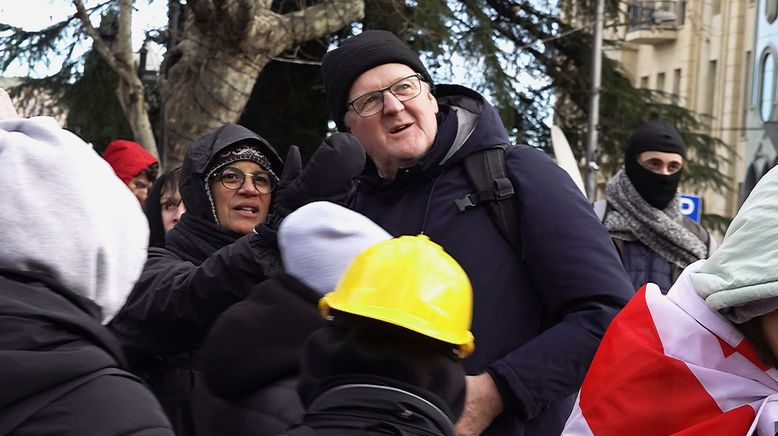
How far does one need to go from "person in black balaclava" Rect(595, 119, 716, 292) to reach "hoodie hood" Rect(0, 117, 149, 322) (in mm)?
4211

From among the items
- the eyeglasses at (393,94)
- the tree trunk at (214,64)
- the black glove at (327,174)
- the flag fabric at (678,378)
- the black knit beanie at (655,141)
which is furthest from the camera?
the tree trunk at (214,64)

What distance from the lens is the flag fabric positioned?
273 cm

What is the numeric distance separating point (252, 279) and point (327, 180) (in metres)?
0.35

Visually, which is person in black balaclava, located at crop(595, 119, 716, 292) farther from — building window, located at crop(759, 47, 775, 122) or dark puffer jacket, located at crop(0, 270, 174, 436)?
building window, located at crop(759, 47, 775, 122)

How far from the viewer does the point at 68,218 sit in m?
2.23

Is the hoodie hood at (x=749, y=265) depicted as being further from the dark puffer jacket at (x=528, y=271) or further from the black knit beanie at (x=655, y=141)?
the black knit beanie at (x=655, y=141)

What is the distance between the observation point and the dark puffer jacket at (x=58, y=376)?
201 cm

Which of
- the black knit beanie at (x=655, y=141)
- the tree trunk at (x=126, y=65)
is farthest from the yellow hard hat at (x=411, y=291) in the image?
the tree trunk at (x=126, y=65)

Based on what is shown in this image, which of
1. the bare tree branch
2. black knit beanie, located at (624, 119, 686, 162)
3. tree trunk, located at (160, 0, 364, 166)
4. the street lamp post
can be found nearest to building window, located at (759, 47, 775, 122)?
the street lamp post

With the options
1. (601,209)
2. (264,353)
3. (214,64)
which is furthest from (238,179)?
(214,64)

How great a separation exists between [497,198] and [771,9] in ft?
112

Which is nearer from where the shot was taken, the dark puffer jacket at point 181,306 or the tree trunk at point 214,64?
the dark puffer jacket at point 181,306

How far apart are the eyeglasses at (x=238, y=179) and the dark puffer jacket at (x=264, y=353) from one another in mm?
1832

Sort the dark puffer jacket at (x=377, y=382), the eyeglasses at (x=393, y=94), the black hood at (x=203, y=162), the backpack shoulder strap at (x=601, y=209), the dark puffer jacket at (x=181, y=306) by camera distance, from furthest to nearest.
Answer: the backpack shoulder strap at (x=601, y=209)
the black hood at (x=203, y=162)
the eyeglasses at (x=393, y=94)
the dark puffer jacket at (x=181, y=306)
the dark puffer jacket at (x=377, y=382)
